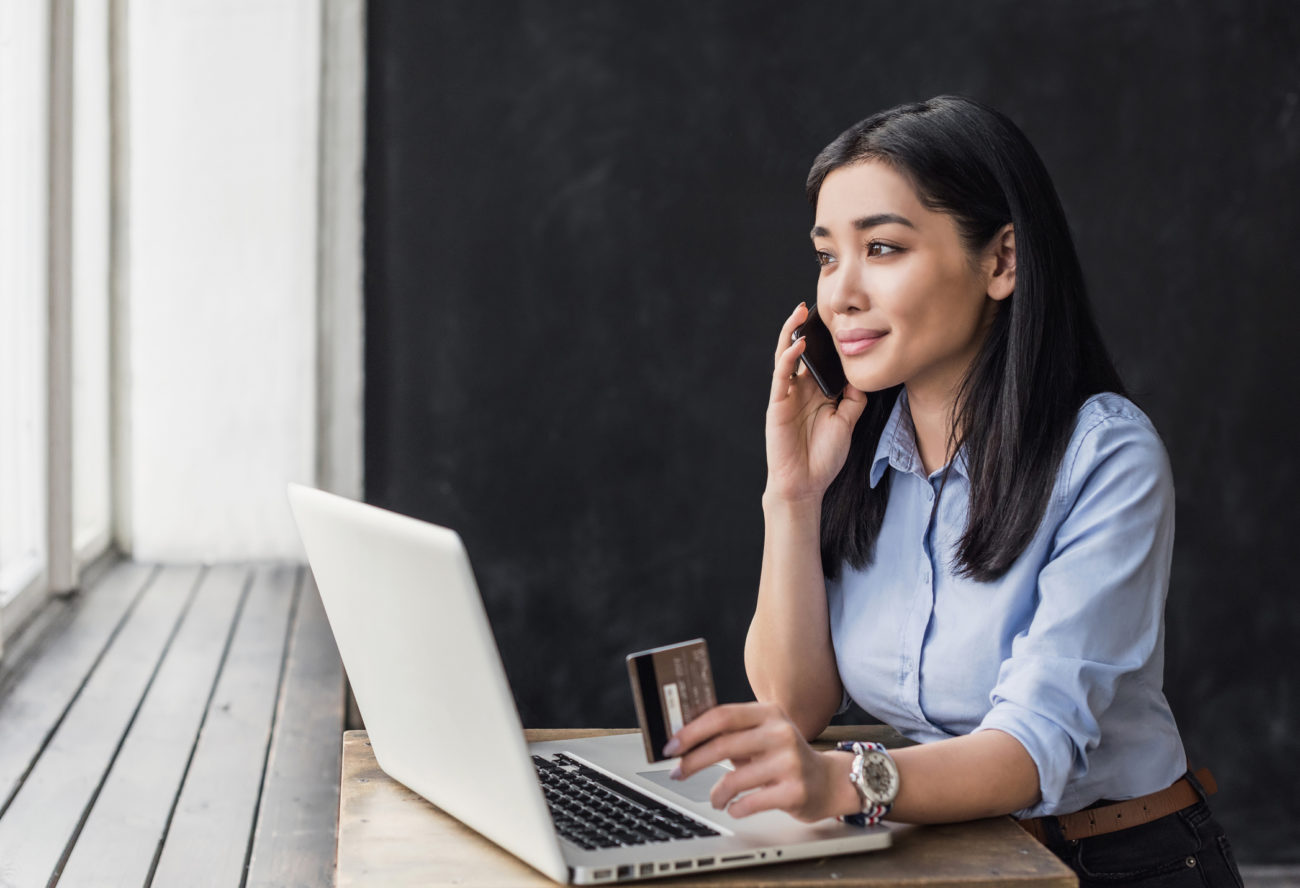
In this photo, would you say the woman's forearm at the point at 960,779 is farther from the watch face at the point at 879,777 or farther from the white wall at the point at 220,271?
the white wall at the point at 220,271

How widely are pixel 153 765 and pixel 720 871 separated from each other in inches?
68.4

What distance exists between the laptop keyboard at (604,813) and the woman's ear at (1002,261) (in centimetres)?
75

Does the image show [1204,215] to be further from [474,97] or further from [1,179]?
[1,179]

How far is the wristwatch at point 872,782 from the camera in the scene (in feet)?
3.58

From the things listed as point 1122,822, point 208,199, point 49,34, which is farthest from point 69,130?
point 1122,822

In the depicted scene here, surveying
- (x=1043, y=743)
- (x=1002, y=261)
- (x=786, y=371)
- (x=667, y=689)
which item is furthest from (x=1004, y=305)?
(x=667, y=689)

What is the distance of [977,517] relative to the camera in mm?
1441

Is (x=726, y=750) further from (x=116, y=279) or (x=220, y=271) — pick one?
(x=116, y=279)

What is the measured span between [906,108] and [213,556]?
11.9 ft

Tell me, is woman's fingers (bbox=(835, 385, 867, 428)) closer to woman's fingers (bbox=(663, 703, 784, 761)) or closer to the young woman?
the young woman

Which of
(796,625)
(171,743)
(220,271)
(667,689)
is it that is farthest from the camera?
(220,271)


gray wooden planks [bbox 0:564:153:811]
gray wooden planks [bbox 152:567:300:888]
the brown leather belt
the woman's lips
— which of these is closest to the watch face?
the brown leather belt

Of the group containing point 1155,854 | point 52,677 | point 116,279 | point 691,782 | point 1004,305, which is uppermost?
point 1004,305

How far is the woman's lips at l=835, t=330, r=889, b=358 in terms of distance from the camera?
1532mm
